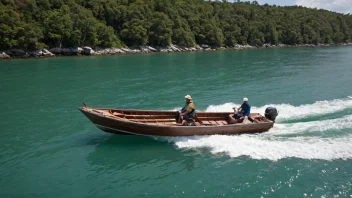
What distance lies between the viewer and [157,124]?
1501cm

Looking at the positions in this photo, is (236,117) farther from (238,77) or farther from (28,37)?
(28,37)

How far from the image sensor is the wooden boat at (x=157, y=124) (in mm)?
14938

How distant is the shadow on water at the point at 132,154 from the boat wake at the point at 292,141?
0.90 metres

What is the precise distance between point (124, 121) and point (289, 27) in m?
156

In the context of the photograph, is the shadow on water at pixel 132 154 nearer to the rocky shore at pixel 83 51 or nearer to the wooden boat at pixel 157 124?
the wooden boat at pixel 157 124

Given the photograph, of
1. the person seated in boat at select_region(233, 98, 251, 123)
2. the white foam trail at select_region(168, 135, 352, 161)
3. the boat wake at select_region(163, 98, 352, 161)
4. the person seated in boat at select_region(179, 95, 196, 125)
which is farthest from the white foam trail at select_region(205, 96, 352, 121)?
the person seated in boat at select_region(179, 95, 196, 125)

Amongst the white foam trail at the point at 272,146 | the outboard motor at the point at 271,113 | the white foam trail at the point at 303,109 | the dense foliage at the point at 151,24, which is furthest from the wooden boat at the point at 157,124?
the dense foliage at the point at 151,24

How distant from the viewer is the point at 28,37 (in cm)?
6644

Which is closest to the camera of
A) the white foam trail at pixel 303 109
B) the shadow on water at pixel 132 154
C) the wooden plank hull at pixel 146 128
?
the shadow on water at pixel 132 154

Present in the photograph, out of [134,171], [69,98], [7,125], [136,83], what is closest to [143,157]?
[134,171]

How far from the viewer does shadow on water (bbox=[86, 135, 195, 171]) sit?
13.4 m

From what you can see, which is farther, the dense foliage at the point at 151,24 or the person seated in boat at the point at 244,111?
the dense foliage at the point at 151,24

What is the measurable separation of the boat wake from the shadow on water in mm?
897

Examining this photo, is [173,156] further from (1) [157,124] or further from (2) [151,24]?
(2) [151,24]
